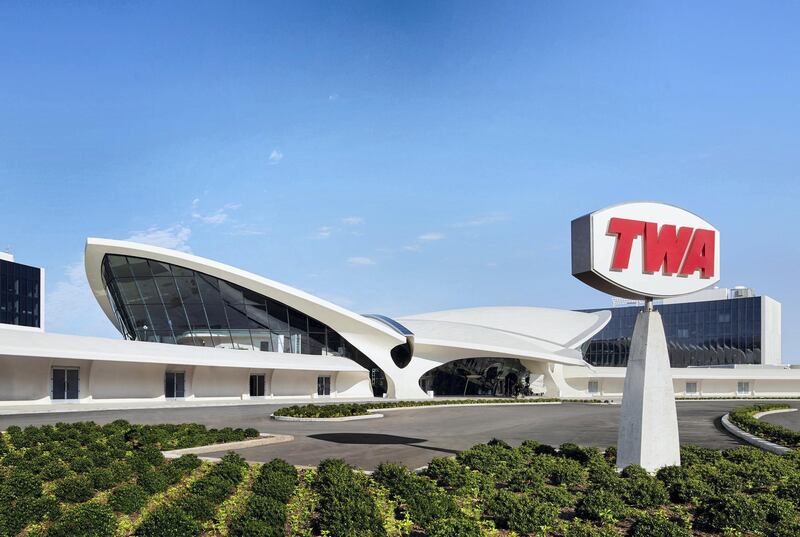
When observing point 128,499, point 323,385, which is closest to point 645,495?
point 128,499

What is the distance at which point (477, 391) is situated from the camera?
6259 cm

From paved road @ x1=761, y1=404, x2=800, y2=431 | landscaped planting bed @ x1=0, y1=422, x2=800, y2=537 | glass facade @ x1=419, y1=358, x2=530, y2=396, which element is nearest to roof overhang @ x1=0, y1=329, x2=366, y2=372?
glass facade @ x1=419, y1=358, x2=530, y2=396

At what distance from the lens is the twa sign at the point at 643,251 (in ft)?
50.6

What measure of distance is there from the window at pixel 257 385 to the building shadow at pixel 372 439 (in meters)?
24.9

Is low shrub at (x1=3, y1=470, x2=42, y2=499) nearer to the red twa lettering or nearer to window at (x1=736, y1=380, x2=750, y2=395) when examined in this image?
the red twa lettering

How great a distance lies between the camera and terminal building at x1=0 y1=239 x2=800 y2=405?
1443 inches

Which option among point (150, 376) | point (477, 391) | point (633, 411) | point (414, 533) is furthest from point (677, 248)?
point (477, 391)

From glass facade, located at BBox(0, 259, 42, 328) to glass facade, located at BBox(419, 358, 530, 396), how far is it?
218 feet

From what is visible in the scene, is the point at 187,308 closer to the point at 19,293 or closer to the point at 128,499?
the point at 128,499

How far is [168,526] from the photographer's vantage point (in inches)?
372

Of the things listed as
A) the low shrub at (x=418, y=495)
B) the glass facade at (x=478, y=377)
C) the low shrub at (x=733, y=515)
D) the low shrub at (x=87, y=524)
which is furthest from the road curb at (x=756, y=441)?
the glass facade at (x=478, y=377)

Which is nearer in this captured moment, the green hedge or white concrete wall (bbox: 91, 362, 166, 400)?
the green hedge

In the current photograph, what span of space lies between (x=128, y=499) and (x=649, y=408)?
1059cm

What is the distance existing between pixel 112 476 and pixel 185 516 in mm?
4019
